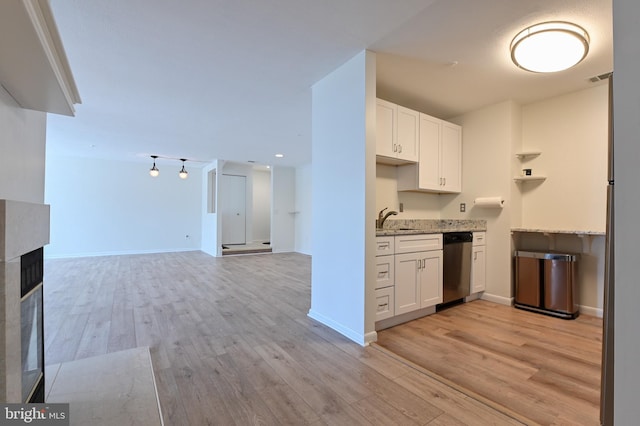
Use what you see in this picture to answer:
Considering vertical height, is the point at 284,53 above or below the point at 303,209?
above

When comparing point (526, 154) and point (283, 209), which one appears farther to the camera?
point (283, 209)

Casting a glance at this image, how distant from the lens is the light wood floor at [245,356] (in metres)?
1.57

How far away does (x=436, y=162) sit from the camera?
12.1 feet

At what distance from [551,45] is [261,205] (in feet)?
30.5

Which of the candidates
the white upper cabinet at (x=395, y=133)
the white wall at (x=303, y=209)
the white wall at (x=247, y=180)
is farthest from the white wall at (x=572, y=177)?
the white wall at (x=247, y=180)

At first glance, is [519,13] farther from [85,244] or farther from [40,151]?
[85,244]

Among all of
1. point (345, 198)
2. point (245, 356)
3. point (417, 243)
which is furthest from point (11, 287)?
point (417, 243)

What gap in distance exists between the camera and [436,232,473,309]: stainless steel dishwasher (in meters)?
3.26

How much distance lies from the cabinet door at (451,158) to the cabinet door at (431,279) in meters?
1.15

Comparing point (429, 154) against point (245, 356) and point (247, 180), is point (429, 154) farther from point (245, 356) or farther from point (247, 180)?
point (247, 180)

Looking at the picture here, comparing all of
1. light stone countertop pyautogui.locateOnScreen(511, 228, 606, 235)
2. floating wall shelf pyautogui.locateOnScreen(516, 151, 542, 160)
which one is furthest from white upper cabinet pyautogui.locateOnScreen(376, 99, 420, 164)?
light stone countertop pyautogui.locateOnScreen(511, 228, 606, 235)

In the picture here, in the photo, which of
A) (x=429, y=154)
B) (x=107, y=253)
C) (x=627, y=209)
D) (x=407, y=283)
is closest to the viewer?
(x=627, y=209)

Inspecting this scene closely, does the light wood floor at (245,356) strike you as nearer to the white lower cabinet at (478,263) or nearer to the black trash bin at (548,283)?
the white lower cabinet at (478,263)

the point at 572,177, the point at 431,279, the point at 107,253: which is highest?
the point at 572,177
